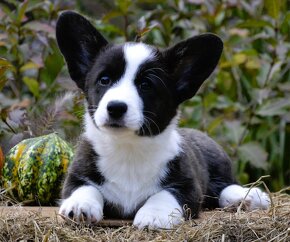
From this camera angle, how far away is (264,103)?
6785 mm

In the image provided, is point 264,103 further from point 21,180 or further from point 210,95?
point 21,180

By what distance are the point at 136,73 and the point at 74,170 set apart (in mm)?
676

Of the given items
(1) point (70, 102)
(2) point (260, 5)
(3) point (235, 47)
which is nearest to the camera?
(1) point (70, 102)

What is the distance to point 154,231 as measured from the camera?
11.3 feet

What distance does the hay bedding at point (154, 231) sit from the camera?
3316 millimetres

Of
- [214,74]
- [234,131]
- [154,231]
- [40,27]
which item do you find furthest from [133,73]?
[214,74]

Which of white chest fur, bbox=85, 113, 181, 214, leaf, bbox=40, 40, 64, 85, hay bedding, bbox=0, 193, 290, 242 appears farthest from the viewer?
leaf, bbox=40, 40, 64, 85

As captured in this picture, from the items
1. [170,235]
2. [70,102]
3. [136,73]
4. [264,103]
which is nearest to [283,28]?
[264,103]

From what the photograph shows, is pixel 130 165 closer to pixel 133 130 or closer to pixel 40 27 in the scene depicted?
pixel 133 130

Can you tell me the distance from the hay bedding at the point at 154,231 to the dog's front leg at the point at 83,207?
0.17 ft

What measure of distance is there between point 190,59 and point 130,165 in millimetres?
→ 700

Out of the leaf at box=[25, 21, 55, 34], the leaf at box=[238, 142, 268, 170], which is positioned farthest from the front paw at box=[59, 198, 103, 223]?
the leaf at box=[238, 142, 268, 170]

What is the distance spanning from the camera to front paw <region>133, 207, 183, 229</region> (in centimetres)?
347

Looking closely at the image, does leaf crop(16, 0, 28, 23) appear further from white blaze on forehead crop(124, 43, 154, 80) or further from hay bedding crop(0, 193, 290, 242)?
hay bedding crop(0, 193, 290, 242)
